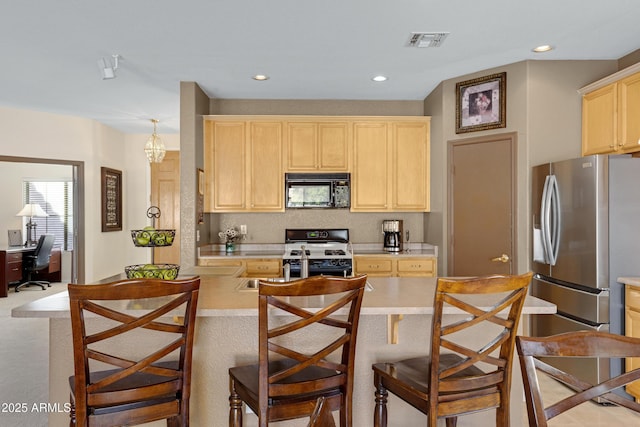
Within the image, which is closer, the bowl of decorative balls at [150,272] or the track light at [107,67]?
the bowl of decorative balls at [150,272]

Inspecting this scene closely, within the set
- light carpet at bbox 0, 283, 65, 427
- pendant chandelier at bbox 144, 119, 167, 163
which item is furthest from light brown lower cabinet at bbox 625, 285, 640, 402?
pendant chandelier at bbox 144, 119, 167, 163

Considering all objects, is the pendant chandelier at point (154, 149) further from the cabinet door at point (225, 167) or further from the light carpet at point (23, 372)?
the light carpet at point (23, 372)

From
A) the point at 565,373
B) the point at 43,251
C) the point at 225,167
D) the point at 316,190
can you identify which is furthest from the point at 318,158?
the point at 43,251

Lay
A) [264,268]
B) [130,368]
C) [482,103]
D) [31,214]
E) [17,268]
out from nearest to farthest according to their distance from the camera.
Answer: [130,368] → [482,103] → [264,268] → [17,268] → [31,214]

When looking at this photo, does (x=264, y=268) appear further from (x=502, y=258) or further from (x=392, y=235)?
(x=502, y=258)

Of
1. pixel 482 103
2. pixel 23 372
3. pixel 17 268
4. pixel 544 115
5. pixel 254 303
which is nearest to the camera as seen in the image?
pixel 254 303

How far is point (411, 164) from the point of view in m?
5.16

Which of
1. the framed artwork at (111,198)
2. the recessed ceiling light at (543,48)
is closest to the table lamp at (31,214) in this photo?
the framed artwork at (111,198)

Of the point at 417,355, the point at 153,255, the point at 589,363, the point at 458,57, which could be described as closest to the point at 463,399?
the point at 417,355

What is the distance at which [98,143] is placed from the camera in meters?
6.76

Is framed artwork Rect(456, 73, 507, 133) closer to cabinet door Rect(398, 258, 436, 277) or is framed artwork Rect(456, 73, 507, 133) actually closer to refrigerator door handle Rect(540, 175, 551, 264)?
refrigerator door handle Rect(540, 175, 551, 264)

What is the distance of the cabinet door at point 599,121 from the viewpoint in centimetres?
361

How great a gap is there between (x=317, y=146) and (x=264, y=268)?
1.54 m

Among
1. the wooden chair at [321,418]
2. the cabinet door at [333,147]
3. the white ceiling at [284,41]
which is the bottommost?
the wooden chair at [321,418]
